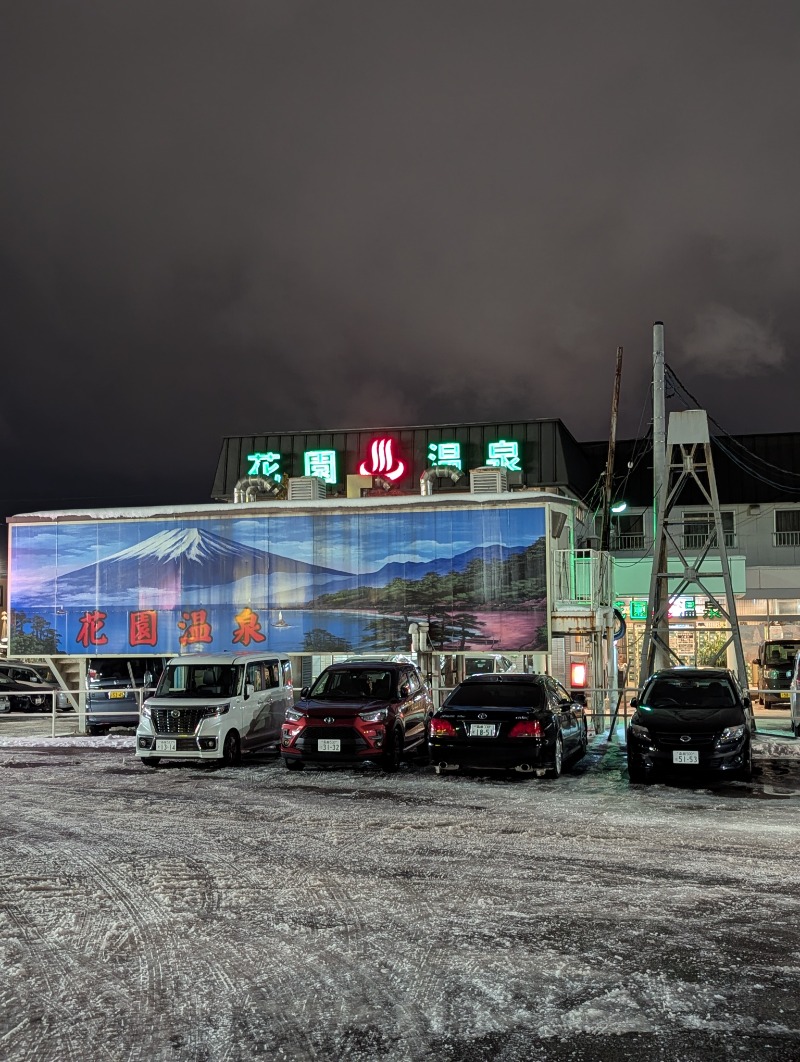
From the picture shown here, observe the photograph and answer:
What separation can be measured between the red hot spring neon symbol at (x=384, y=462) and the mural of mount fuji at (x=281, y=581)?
10428 millimetres

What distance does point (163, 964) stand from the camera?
570cm

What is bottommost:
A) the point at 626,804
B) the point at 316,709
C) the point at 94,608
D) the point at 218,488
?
the point at 626,804

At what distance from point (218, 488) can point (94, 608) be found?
12.3 meters

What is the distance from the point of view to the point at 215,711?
1490cm

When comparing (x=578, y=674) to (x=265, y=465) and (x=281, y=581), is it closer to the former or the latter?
(x=281, y=581)

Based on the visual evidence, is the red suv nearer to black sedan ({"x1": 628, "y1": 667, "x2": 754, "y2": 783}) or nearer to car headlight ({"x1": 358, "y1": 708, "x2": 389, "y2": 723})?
car headlight ({"x1": 358, "y1": 708, "x2": 389, "y2": 723})

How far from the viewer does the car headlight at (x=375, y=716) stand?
46.6 feet

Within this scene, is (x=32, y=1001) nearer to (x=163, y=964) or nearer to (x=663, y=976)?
(x=163, y=964)

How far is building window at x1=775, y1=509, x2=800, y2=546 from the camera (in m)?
34.9

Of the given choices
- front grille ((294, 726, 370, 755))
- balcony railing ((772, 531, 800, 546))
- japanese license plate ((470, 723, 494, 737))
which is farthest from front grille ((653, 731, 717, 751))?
balcony railing ((772, 531, 800, 546))

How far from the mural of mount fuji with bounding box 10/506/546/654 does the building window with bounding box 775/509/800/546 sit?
18966 millimetres

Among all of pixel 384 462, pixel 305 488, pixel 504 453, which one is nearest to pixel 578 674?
pixel 305 488

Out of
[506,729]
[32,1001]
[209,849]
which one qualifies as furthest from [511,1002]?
[506,729]

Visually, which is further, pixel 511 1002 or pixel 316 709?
pixel 316 709
